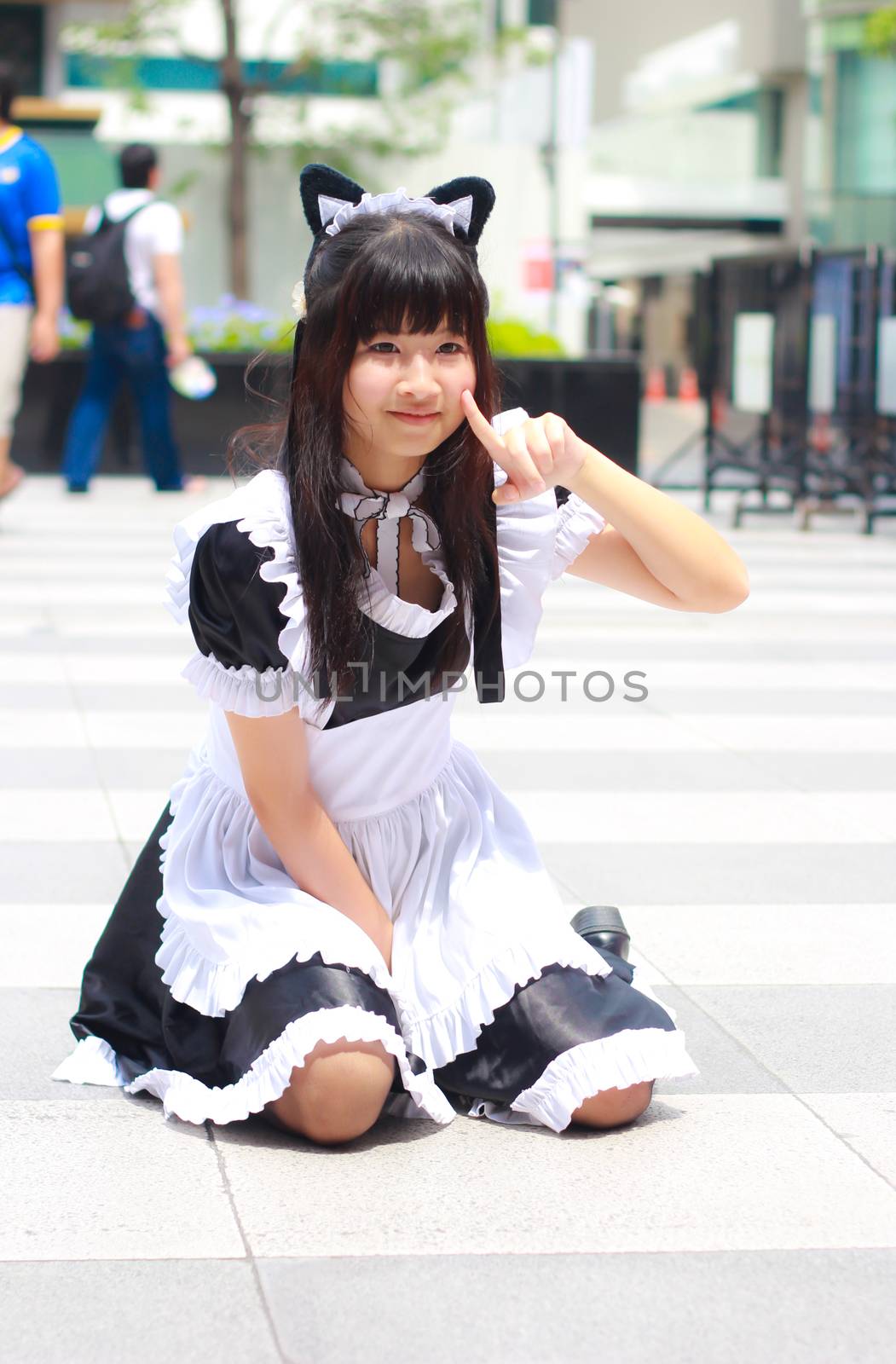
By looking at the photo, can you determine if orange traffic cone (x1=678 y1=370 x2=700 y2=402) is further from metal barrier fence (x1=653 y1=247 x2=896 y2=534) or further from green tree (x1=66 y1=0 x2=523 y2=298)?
metal barrier fence (x1=653 y1=247 x2=896 y2=534)

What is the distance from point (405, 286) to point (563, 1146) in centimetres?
125

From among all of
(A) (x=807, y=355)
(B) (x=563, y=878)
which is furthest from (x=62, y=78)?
(B) (x=563, y=878)

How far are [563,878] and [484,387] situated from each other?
5.45 ft

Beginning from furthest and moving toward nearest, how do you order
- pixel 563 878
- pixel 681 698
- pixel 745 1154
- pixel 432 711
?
1. pixel 681 698
2. pixel 563 878
3. pixel 432 711
4. pixel 745 1154

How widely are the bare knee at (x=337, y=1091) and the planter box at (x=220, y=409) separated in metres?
10.3

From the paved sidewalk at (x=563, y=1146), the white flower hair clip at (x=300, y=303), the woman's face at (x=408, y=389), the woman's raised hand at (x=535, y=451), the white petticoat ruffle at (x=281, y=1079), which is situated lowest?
the paved sidewalk at (x=563, y=1146)

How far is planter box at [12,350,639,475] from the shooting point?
1295 cm

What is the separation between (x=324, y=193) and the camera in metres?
2.79

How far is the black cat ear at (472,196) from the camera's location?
111 inches

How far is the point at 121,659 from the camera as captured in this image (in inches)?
263

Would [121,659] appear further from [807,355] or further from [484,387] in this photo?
[807,355]

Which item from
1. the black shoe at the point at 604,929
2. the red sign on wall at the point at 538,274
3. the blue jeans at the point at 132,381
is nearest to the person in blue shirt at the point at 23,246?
the blue jeans at the point at 132,381

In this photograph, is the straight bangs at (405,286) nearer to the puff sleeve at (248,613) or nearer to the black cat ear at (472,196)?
the black cat ear at (472,196)

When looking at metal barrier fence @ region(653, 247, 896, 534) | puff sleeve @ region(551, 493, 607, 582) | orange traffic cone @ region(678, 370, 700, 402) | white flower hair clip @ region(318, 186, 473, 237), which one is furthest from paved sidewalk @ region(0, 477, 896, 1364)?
orange traffic cone @ region(678, 370, 700, 402)
